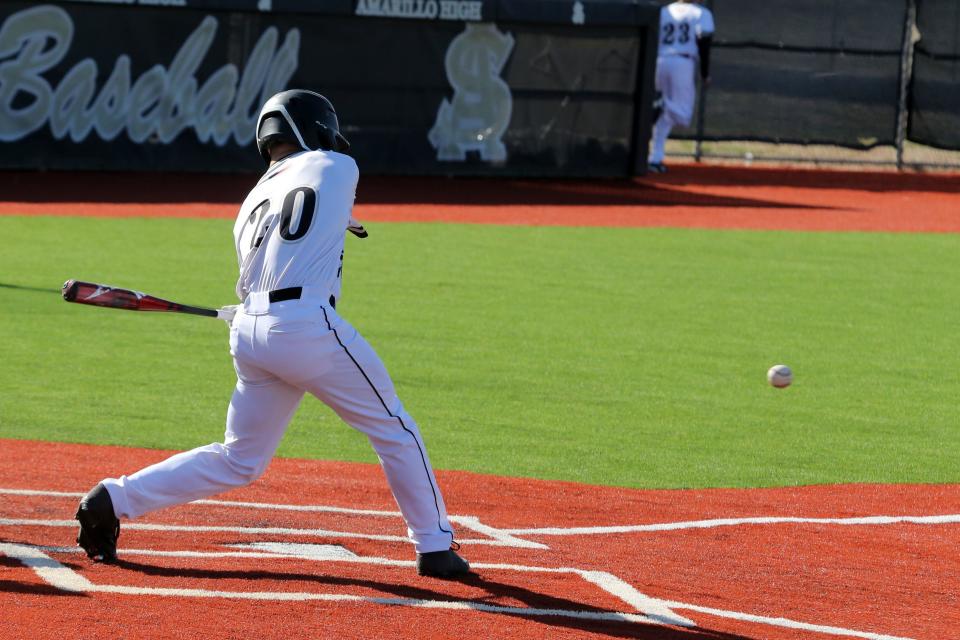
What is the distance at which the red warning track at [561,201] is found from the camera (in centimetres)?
2008

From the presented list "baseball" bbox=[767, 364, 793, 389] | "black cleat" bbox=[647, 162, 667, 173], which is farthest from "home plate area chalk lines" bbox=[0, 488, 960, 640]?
"black cleat" bbox=[647, 162, 667, 173]

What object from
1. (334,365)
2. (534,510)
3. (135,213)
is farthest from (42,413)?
(135,213)

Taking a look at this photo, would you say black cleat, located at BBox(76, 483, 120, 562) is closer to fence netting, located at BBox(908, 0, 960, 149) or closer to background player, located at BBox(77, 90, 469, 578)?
background player, located at BBox(77, 90, 469, 578)

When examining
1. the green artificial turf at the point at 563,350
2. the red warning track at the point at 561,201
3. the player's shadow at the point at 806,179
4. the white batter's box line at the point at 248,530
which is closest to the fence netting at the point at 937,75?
the player's shadow at the point at 806,179

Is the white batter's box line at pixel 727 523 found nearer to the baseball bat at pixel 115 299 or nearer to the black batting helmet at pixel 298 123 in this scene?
the baseball bat at pixel 115 299

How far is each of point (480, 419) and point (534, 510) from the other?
7.01ft

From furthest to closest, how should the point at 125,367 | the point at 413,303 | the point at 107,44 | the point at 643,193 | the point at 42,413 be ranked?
the point at 643,193 → the point at 107,44 → the point at 413,303 → the point at 125,367 → the point at 42,413

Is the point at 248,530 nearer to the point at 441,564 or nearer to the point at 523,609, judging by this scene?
the point at 441,564

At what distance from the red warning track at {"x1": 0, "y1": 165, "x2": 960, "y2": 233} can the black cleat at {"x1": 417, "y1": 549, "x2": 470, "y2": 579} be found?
13.7 metres

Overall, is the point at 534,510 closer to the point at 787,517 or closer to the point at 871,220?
the point at 787,517

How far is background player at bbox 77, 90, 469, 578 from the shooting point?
567cm

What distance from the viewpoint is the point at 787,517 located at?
7.52 metres

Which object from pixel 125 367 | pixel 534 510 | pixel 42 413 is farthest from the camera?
pixel 125 367

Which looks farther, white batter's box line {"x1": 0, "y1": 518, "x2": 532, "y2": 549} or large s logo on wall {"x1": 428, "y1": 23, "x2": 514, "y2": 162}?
large s logo on wall {"x1": 428, "y1": 23, "x2": 514, "y2": 162}
